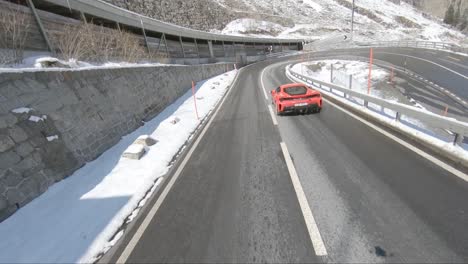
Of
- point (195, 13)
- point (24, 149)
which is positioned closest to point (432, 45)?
point (24, 149)

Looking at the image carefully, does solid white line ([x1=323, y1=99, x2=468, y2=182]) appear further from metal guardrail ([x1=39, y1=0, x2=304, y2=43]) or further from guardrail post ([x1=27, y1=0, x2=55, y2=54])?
metal guardrail ([x1=39, y1=0, x2=304, y2=43])

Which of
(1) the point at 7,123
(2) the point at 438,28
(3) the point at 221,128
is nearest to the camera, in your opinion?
(1) the point at 7,123

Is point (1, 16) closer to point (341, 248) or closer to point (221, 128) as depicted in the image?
point (221, 128)

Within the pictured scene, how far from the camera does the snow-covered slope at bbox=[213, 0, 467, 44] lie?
311ft

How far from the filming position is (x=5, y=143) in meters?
4.61

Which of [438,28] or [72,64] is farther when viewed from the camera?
[438,28]

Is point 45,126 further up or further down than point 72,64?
further down

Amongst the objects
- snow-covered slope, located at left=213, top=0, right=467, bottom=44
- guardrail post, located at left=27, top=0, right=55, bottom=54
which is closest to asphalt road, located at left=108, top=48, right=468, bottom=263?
guardrail post, located at left=27, top=0, right=55, bottom=54

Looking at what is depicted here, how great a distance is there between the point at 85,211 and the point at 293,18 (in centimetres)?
12478

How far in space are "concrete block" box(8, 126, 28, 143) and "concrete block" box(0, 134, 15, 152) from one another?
0.29 ft

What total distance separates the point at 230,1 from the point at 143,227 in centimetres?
12423

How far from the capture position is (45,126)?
5.63 metres

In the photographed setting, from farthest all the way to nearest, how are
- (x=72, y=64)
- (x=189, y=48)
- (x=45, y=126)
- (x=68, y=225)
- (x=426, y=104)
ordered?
1. (x=189, y=48)
2. (x=426, y=104)
3. (x=72, y=64)
4. (x=45, y=126)
5. (x=68, y=225)

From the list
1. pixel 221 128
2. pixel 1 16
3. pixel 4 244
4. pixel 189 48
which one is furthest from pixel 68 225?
pixel 189 48
